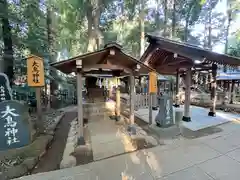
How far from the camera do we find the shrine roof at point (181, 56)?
17.5ft

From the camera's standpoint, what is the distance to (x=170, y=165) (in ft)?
10.8

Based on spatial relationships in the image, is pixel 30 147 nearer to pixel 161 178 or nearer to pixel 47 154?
pixel 47 154

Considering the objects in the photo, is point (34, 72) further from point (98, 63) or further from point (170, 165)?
point (170, 165)

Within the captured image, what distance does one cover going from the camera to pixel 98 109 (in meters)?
8.52

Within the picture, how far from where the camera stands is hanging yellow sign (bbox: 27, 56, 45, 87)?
4734 millimetres

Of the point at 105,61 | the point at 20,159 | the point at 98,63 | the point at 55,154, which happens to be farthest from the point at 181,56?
the point at 20,159

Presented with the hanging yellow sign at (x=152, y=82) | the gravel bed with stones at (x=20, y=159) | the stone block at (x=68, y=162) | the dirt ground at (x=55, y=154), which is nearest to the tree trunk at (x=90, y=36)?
the hanging yellow sign at (x=152, y=82)

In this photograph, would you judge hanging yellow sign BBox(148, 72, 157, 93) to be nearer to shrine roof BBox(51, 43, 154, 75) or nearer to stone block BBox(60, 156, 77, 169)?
shrine roof BBox(51, 43, 154, 75)

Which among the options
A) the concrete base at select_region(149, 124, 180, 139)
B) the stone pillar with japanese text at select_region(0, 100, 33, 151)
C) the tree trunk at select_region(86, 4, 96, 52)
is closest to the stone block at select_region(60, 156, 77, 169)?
the stone pillar with japanese text at select_region(0, 100, 33, 151)

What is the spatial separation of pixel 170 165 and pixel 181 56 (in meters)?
4.58

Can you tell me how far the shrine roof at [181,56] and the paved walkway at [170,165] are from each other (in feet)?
10.1

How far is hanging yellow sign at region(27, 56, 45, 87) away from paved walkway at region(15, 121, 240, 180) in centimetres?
293

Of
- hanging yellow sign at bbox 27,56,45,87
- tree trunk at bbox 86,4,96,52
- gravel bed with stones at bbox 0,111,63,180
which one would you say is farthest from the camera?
tree trunk at bbox 86,4,96,52

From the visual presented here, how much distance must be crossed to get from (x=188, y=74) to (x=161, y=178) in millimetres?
4836
